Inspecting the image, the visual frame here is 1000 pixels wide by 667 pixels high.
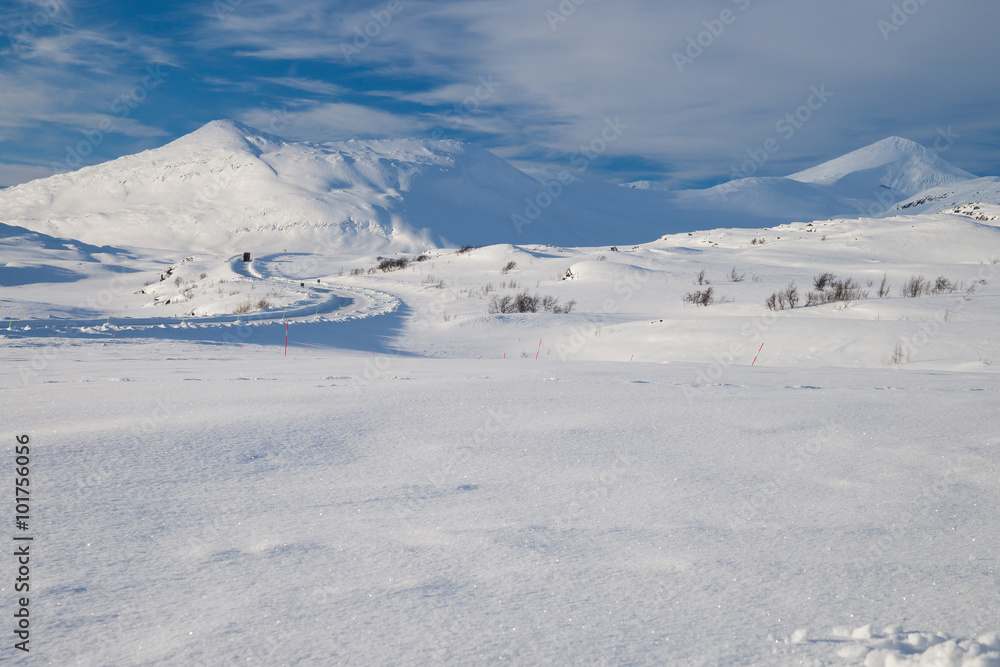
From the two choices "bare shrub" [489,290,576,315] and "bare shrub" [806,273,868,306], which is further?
"bare shrub" [489,290,576,315]

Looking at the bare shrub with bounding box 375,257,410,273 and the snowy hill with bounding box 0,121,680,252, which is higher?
the snowy hill with bounding box 0,121,680,252

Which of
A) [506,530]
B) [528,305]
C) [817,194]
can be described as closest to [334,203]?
[528,305]

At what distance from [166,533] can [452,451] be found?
1323mm

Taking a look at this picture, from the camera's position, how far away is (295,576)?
6.06 ft

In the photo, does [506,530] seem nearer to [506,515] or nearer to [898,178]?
[506,515]

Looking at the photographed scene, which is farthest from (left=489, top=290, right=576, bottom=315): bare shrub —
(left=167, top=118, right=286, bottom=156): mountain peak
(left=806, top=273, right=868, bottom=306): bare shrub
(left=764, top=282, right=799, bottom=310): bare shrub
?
(left=167, top=118, right=286, bottom=156): mountain peak

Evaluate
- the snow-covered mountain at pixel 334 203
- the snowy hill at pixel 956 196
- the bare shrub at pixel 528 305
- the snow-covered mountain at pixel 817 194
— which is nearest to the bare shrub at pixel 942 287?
the bare shrub at pixel 528 305

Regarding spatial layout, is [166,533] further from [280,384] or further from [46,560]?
[280,384]

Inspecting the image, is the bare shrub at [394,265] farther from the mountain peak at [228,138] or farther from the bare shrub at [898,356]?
the mountain peak at [228,138]

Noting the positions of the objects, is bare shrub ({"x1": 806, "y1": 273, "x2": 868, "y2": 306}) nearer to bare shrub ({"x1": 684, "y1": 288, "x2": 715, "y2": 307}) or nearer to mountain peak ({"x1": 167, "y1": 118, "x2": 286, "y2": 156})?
bare shrub ({"x1": 684, "y1": 288, "x2": 715, "y2": 307})

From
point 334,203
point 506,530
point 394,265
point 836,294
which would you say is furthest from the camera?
point 334,203

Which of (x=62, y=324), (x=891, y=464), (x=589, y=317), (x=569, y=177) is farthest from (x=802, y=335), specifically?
(x=569, y=177)

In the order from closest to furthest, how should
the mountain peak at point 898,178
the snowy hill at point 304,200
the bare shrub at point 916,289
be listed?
1. the bare shrub at point 916,289
2. the snowy hill at point 304,200
3. the mountain peak at point 898,178

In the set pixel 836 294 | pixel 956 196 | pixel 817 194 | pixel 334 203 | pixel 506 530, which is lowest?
pixel 506 530
